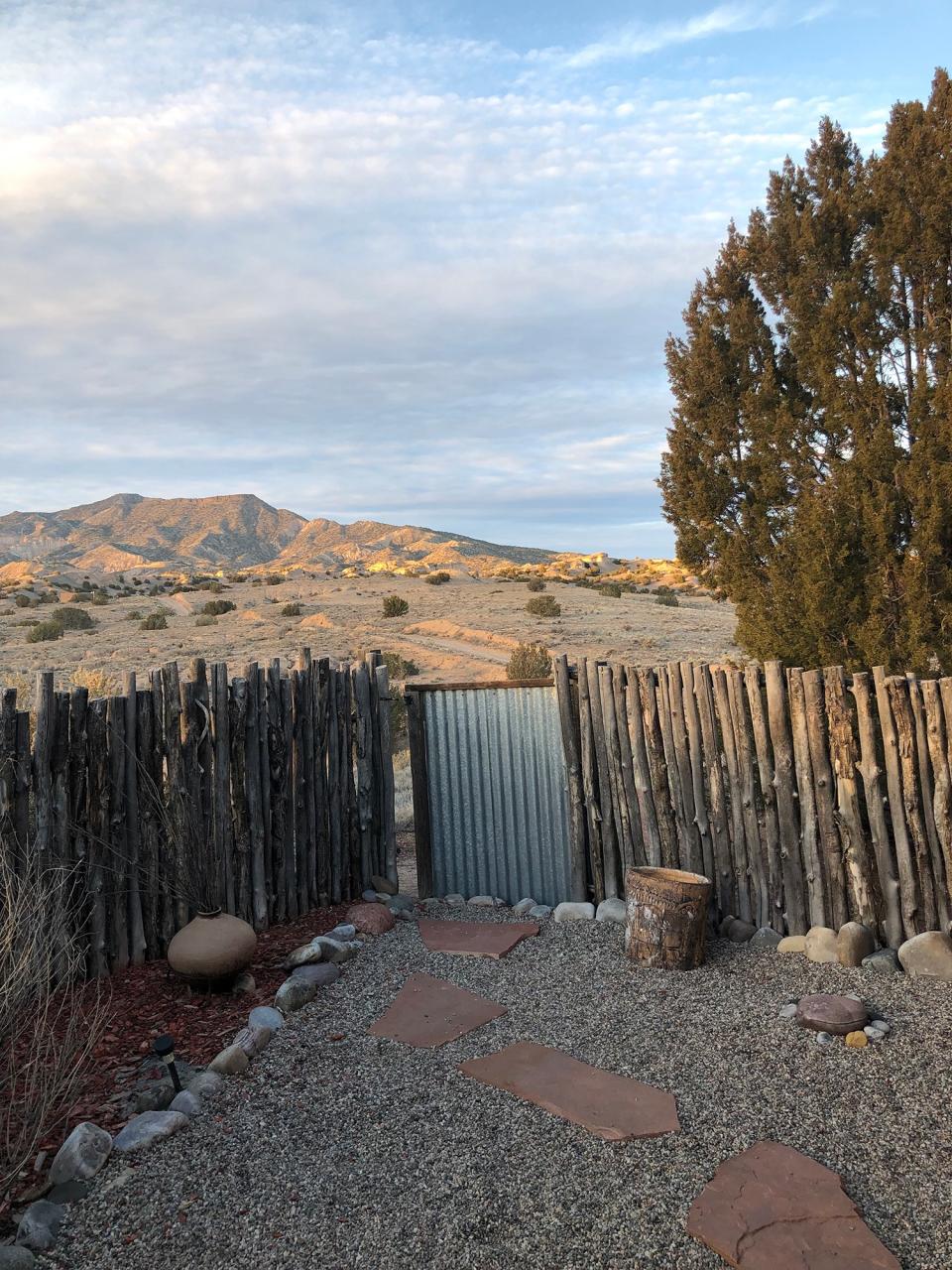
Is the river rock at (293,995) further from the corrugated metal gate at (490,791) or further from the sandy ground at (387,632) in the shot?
the sandy ground at (387,632)

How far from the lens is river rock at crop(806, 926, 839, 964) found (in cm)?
512

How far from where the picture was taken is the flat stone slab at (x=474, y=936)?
5.70 m

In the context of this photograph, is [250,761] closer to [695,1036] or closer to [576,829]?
[576,829]

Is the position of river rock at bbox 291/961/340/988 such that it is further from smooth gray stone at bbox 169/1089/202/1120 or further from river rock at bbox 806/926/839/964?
river rock at bbox 806/926/839/964

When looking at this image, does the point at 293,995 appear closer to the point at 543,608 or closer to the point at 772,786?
the point at 772,786

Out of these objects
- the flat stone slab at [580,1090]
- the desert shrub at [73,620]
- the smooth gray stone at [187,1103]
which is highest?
the desert shrub at [73,620]

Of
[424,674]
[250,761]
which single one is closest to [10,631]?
[424,674]

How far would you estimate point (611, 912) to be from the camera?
6.20 m

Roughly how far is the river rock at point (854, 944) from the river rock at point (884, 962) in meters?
0.04

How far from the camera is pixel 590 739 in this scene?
6.47 metres

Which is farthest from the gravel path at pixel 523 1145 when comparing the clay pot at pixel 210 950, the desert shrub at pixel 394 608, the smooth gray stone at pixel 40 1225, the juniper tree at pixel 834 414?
the desert shrub at pixel 394 608

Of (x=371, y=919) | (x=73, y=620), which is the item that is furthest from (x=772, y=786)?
(x=73, y=620)

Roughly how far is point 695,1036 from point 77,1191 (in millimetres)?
2857

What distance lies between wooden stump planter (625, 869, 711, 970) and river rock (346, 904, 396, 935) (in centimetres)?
182
